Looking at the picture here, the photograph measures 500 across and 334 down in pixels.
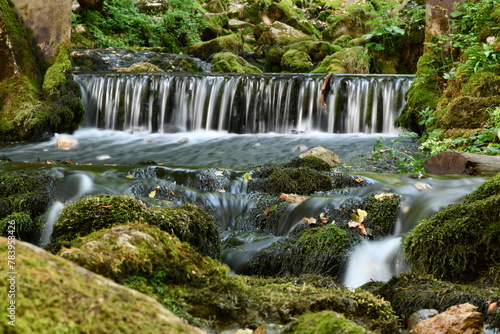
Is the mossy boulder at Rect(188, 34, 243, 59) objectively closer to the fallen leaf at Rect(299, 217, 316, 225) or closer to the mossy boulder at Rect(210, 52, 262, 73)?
the mossy boulder at Rect(210, 52, 262, 73)

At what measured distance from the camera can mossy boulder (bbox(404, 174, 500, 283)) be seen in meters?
3.27

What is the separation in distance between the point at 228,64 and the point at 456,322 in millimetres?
14836

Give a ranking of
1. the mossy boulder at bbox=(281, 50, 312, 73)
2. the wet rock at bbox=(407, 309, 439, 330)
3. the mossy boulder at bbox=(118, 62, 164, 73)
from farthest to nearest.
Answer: the mossy boulder at bbox=(281, 50, 312, 73) → the mossy boulder at bbox=(118, 62, 164, 73) → the wet rock at bbox=(407, 309, 439, 330)

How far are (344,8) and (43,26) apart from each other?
22.4 m

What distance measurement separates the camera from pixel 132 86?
42.6 ft

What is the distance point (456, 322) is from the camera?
2236 mm

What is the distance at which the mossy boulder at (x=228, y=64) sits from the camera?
16.2m

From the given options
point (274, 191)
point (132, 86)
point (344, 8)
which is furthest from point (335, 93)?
point (344, 8)

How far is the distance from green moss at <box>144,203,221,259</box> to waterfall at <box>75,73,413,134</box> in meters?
8.82

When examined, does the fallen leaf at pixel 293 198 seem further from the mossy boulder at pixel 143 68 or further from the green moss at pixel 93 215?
the mossy boulder at pixel 143 68

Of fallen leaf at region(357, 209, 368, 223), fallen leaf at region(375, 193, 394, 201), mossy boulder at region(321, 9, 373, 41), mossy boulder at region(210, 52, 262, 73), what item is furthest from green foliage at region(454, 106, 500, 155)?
mossy boulder at region(321, 9, 373, 41)

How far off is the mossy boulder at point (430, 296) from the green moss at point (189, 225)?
1.29 metres

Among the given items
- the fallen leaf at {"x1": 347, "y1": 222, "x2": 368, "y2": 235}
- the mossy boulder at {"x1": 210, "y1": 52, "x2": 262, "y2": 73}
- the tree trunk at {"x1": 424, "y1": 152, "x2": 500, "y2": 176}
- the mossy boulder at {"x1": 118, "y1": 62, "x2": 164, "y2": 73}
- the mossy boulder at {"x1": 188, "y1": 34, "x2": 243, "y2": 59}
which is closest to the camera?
the fallen leaf at {"x1": 347, "y1": 222, "x2": 368, "y2": 235}

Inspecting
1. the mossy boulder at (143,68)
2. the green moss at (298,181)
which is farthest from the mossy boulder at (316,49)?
the green moss at (298,181)
